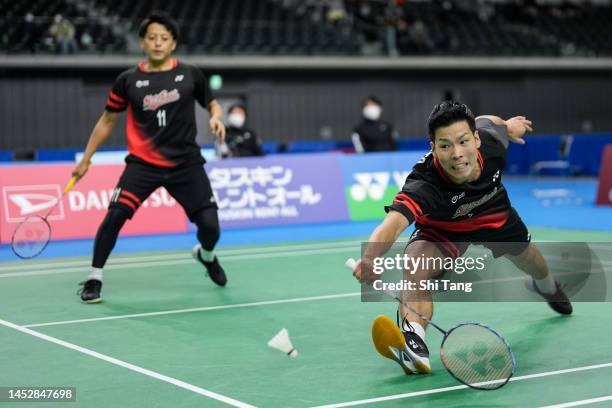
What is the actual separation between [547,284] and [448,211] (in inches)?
51.8

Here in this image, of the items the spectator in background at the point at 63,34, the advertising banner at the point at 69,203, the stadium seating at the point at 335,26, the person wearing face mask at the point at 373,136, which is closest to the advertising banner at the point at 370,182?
the person wearing face mask at the point at 373,136

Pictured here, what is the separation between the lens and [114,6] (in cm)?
2800

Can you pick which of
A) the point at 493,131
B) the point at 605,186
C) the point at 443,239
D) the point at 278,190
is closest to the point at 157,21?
the point at 493,131

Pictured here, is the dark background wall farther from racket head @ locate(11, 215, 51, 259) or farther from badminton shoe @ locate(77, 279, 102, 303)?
badminton shoe @ locate(77, 279, 102, 303)

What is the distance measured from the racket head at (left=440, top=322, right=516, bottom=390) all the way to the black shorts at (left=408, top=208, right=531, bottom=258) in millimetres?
970

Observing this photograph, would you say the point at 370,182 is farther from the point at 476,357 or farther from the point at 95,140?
the point at 476,357

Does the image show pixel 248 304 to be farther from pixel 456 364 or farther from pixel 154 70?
pixel 456 364

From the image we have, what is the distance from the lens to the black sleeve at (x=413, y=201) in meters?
4.49

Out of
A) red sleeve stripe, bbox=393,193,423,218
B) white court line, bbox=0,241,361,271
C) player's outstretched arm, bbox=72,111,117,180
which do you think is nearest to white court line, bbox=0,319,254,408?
red sleeve stripe, bbox=393,193,423,218

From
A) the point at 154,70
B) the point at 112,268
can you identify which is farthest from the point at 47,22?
the point at 154,70

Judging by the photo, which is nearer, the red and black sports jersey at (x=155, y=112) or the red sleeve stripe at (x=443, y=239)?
the red sleeve stripe at (x=443, y=239)

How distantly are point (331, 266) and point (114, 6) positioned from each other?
20.9 meters

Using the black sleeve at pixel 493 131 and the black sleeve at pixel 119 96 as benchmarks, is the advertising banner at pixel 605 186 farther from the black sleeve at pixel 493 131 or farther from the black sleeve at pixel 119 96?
the black sleeve at pixel 493 131

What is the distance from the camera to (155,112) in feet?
23.3
